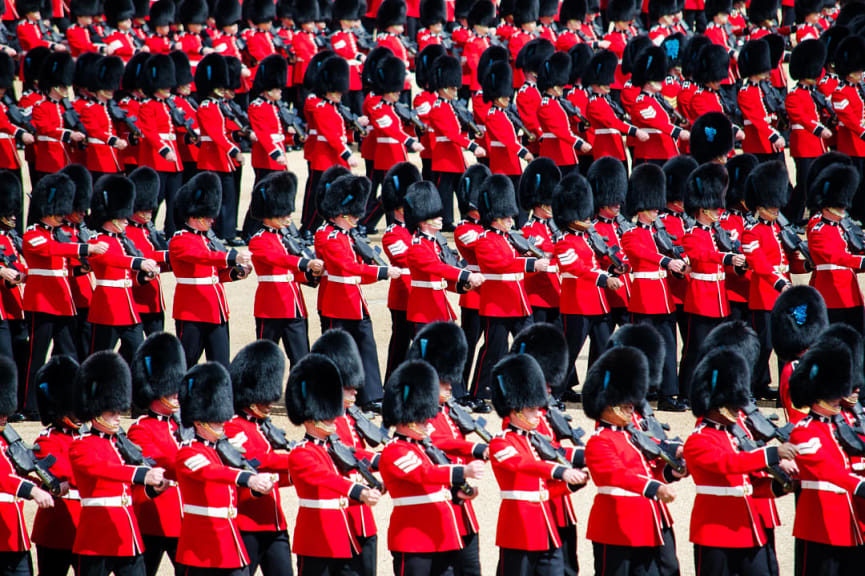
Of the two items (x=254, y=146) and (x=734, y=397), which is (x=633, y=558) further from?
(x=254, y=146)

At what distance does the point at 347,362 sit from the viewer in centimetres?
630

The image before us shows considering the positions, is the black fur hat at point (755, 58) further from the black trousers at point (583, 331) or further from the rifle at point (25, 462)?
the rifle at point (25, 462)

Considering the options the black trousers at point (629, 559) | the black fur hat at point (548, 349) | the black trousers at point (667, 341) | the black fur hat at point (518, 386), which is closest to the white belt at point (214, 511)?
the black fur hat at point (518, 386)

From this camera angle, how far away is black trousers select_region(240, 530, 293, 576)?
19.1 ft

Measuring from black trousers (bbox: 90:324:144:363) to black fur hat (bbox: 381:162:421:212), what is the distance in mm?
1354

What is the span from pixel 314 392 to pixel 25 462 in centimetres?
96

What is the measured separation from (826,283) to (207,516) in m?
3.66

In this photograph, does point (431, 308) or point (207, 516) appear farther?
point (431, 308)

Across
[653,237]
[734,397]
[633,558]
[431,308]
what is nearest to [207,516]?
[633,558]

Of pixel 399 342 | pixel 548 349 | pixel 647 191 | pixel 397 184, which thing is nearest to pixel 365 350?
pixel 399 342

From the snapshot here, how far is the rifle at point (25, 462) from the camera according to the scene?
5.68 meters

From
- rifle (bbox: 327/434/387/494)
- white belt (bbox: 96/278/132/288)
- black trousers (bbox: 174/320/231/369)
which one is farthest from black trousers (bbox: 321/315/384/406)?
rifle (bbox: 327/434/387/494)

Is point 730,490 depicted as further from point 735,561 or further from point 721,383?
point 721,383

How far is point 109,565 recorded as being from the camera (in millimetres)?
5770
